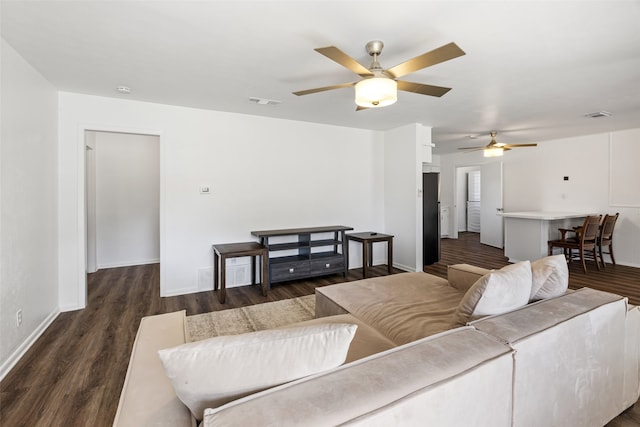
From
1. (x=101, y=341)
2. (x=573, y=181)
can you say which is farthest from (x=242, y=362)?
(x=573, y=181)

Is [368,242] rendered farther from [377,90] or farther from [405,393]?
[405,393]

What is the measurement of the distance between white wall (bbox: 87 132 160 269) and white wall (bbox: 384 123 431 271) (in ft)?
13.7

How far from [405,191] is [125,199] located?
16.3 ft

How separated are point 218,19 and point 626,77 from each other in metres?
3.77

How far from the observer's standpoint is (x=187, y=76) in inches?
115

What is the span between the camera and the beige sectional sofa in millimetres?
869

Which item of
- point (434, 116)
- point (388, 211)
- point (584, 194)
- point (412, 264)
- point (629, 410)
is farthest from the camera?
point (584, 194)

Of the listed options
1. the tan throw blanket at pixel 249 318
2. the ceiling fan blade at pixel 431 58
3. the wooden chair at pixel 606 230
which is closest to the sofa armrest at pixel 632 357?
the ceiling fan blade at pixel 431 58

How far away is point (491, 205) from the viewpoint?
752 cm

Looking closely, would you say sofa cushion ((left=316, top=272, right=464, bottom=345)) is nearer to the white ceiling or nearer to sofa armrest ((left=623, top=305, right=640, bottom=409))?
sofa armrest ((left=623, top=305, right=640, bottom=409))

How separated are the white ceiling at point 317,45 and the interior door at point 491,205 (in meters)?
3.55

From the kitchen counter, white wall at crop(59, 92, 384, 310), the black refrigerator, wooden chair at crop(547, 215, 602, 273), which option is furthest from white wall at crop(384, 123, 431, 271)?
wooden chair at crop(547, 215, 602, 273)

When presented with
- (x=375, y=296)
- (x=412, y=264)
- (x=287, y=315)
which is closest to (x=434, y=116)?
(x=412, y=264)

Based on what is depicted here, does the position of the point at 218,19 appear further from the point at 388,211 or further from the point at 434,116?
the point at 388,211
